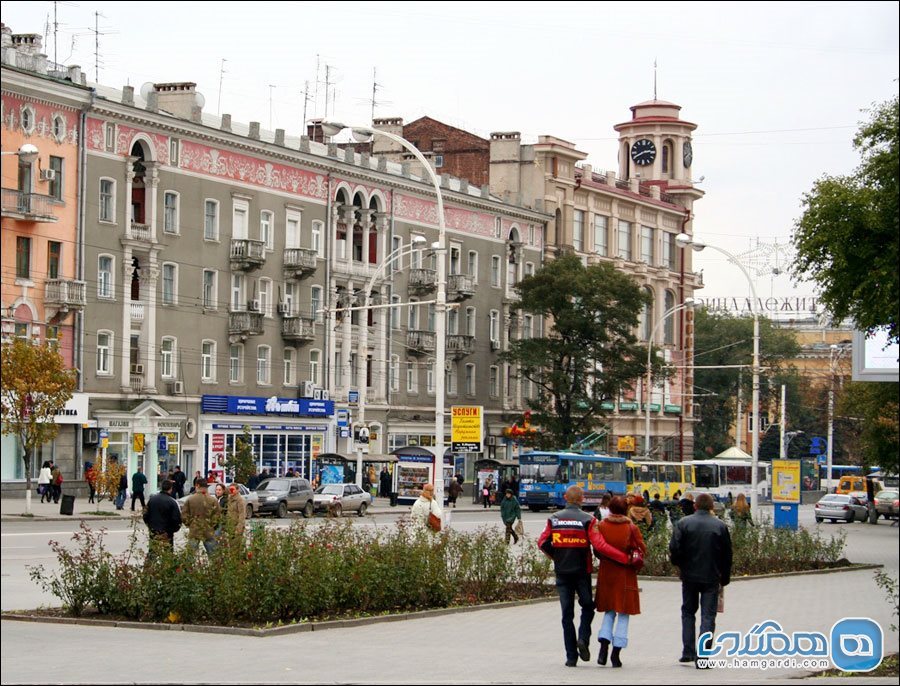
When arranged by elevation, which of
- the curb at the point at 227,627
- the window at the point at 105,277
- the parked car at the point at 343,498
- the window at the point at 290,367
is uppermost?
the window at the point at 105,277

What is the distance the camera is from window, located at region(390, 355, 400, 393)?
75.2 metres

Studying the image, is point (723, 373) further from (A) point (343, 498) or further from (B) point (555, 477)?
(A) point (343, 498)

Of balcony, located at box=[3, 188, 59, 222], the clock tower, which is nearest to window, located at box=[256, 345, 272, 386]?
the clock tower

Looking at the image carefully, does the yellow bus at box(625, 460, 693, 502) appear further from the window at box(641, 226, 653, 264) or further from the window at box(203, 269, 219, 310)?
the window at box(203, 269, 219, 310)

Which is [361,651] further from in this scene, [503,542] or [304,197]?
[304,197]

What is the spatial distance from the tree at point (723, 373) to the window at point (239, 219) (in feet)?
171

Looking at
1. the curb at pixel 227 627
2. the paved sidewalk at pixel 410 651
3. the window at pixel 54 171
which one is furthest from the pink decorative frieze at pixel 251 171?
the curb at pixel 227 627

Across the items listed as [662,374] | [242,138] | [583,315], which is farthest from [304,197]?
[662,374]

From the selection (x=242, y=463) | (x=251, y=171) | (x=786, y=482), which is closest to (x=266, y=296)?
(x=251, y=171)

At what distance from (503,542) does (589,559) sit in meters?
7.80

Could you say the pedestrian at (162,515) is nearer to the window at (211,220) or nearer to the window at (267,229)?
the window at (211,220)

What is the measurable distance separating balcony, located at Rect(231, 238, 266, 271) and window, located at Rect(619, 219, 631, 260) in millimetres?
34866

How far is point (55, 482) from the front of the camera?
48.8 metres

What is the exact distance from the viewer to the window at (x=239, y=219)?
212 feet
